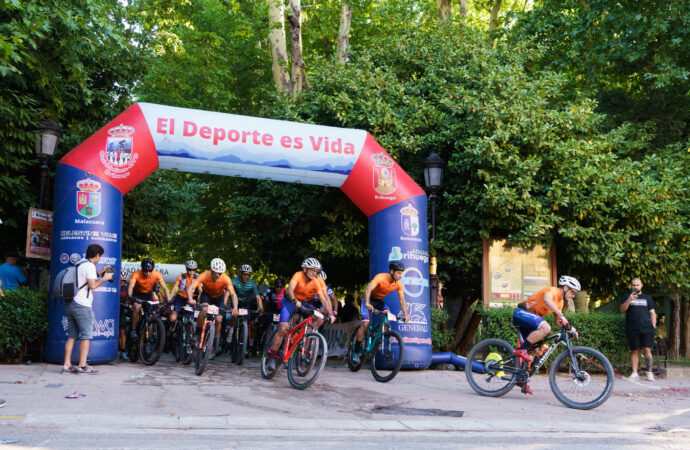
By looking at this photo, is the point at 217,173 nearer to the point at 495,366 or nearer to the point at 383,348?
the point at 383,348

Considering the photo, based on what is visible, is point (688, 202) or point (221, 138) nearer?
point (221, 138)

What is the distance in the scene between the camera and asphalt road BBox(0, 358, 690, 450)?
6352mm

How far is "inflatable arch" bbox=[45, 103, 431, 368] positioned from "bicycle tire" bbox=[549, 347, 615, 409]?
13.7 ft

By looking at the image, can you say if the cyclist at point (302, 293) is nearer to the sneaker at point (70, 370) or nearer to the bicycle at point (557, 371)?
the bicycle at point (557, 371)

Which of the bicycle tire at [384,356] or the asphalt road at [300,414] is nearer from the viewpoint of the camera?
the asphalt road at [300,414]

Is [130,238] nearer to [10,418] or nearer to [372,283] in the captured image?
[372,283]

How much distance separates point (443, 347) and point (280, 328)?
5689mm

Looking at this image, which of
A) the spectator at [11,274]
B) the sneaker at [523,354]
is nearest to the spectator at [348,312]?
the spectator at [11,274]

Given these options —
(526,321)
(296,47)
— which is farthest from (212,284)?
(296,47)

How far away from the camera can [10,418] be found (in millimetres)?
6773

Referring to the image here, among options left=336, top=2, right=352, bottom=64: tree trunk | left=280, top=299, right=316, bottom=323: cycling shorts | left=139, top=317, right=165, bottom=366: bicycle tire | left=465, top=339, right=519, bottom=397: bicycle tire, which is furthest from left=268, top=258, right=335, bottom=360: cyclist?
left=336, top=2, right=352, bottom=64: tree trunk

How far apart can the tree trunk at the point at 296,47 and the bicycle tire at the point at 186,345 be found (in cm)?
965

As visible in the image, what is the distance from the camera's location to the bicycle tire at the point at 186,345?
495 inches

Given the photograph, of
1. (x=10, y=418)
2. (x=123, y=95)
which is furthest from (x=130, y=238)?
(x=10, y=418)
